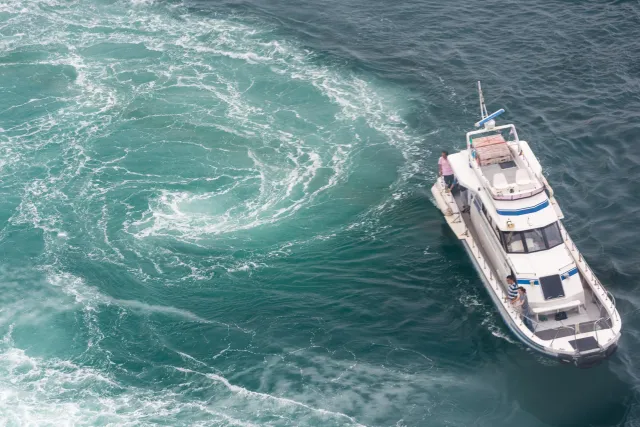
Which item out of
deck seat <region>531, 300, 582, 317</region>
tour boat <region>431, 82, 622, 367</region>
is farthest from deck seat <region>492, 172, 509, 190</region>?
deck seat <region>531, 300, 582, 317</region>

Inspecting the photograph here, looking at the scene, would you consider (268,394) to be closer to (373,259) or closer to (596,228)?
(373,259)

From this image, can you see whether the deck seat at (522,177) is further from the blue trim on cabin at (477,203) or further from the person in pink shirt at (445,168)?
the person in pink shirt at (445,168)

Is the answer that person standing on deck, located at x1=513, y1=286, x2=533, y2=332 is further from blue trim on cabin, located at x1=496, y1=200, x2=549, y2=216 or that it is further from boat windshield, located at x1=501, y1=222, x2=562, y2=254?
Result: blue trim on cabin, located at x1=496, y1=200, x2=549, y2=216

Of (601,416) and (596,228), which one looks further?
(596,228)

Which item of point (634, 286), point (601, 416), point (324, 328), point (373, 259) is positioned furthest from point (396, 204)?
point (601, 416)

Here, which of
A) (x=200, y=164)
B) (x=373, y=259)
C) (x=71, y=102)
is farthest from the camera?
(x=71, y=102)

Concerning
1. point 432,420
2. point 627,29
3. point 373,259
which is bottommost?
point 432,420

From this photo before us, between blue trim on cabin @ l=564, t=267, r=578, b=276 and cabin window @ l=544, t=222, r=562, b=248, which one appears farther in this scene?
cabin window @ l=544, t=222, r=562, b=248
